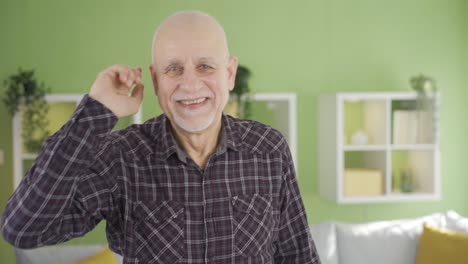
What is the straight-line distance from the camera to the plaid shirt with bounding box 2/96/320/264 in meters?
1.17

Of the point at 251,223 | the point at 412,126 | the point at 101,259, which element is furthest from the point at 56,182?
the point at 412,126

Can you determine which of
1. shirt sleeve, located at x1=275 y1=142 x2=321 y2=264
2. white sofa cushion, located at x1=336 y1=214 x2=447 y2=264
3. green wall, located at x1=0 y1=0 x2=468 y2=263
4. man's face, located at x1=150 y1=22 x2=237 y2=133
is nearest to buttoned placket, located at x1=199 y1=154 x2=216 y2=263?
man's face, located at x1=150 y1=22 x2=237 y2=133

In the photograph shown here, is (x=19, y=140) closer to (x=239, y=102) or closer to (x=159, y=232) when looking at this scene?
(x=239, y=102)

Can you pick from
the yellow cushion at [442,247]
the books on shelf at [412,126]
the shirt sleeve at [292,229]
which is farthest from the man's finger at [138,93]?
the books on shelf at [412,126]

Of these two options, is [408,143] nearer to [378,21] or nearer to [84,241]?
[378,21]

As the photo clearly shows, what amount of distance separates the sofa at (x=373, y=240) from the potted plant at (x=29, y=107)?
1788 millimetres

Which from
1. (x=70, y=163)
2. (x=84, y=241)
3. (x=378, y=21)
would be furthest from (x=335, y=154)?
(x=70, y=163)

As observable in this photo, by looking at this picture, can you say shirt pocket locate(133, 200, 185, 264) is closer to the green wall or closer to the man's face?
the man's face

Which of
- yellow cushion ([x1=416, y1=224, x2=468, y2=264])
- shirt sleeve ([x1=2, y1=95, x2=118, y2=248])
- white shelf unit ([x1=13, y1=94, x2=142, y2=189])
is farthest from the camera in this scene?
white shelf unit ([x1=13, y1=94, x2=142, y2=189])

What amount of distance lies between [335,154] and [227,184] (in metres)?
2.87

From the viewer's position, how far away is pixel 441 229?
3.81m

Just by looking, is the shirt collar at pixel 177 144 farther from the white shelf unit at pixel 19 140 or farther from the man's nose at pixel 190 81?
the white shelf unit at pixel 19 140

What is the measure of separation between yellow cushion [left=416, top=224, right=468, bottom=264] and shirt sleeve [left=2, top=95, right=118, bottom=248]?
9.65 ft

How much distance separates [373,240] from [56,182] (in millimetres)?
3051
